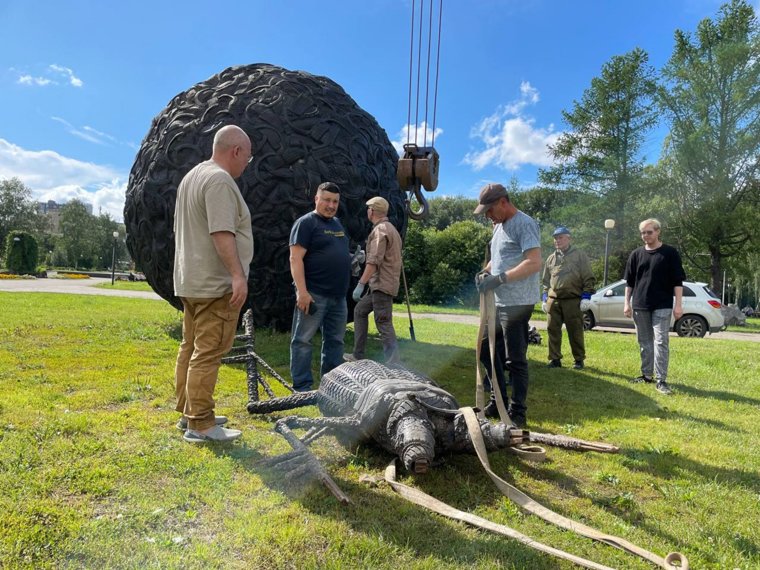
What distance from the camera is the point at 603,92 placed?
92.3 ft

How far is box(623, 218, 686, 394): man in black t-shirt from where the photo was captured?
555 centimetres

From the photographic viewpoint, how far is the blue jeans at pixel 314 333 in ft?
14.7

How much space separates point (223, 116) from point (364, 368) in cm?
435

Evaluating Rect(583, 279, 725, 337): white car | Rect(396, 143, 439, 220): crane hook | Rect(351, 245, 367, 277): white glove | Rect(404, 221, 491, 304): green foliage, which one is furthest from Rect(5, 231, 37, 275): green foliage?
Rect(396, 143, 439, 220): crane hook

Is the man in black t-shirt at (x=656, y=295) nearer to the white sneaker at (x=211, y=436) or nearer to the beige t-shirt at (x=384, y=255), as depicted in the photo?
the beige t-shirt at (x=384, y=255)

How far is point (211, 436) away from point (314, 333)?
4.59ft

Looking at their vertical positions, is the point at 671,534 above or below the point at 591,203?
below

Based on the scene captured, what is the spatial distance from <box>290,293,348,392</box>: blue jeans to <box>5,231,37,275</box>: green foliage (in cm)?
4151

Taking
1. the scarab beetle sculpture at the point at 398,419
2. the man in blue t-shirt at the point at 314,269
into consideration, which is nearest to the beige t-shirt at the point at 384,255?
the man in blue t-shirt at the point at 314,269

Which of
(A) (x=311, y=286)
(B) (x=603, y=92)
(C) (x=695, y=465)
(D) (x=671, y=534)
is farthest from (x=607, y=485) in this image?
(B) (x=603, y=92)

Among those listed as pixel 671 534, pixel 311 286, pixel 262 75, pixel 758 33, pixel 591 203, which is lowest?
pixel 671 534

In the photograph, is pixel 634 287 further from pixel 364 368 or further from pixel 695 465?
pixel 364 368

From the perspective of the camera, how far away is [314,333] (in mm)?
4516

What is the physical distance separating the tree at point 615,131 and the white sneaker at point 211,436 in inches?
1091
